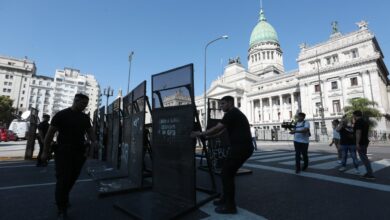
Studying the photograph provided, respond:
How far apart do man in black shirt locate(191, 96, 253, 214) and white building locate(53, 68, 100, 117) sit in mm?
94424

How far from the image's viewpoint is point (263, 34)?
83812 millimetres

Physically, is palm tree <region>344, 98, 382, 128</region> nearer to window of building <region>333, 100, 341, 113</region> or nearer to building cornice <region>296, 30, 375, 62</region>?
window of building <region>333, 100, 341, 113</region>

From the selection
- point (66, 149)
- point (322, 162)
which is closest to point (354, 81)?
point (322, 162)

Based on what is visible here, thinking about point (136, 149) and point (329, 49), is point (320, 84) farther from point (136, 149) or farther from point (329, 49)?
point (136, 149)

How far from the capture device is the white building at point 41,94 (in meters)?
87.6

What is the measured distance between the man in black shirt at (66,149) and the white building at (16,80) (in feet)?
328

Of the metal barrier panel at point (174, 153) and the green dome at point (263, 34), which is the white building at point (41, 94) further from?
the metal barrier panel at point (174, 153)

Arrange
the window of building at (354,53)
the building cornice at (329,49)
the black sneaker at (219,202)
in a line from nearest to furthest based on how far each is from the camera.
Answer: the black sneaker at (219,202) → the building cornice at (329,49) → the window of building at (354,53)

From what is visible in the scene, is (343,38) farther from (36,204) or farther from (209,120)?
(36,204)

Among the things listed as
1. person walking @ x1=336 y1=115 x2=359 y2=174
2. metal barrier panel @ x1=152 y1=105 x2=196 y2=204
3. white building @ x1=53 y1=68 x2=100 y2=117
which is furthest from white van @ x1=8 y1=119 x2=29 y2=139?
white building @ x1=53 y1=68 x2=100 y2=117

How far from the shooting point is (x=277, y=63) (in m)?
82.9

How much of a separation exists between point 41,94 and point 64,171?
10865 cm

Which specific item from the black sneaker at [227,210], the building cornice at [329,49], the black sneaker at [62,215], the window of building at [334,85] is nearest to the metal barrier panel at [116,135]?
the black sneaker at [62,215]

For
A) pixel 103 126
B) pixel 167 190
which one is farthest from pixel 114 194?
pixel 103 126
